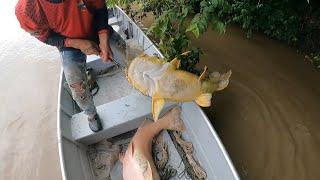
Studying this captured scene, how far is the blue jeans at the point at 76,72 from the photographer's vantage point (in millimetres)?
3180

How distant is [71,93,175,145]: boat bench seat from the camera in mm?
3578

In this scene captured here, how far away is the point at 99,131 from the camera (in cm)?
355

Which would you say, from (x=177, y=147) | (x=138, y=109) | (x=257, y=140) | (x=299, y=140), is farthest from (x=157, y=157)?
(x=299, y=140)

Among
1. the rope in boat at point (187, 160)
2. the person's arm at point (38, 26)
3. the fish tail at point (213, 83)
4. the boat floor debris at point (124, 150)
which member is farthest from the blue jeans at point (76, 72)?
the fish tail at point (213, 83)

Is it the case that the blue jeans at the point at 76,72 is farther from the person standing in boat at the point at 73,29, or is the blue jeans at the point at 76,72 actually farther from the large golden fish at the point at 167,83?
the large golden fish at the point at 167,83

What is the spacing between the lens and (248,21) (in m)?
4.26

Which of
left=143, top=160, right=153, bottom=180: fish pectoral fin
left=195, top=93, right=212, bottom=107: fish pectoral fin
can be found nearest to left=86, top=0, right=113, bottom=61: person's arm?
left=195, top=93, right=212, bottom=107: fish pectoral fin

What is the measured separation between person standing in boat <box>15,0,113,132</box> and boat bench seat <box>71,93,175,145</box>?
0.68 ft

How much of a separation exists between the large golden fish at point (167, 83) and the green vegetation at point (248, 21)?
1.46ft

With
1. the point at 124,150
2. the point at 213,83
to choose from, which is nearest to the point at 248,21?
the point at 213,83

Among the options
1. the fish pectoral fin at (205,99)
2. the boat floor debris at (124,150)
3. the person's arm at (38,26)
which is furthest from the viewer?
the boat floor debris at (124,150)

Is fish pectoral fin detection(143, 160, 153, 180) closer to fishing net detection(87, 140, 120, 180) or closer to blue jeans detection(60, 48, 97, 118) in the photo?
fishing net detection(87, 140, 120, 180)

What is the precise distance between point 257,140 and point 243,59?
56.3 inches

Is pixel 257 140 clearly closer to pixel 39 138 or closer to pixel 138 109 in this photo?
pixel 138 109
